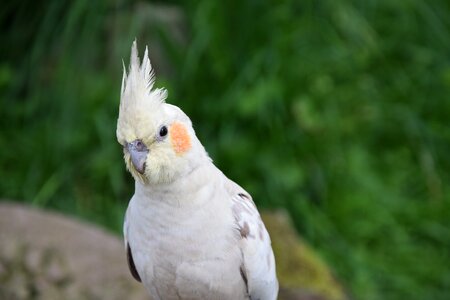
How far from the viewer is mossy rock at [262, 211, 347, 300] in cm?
397

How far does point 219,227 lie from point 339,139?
9.24 ft

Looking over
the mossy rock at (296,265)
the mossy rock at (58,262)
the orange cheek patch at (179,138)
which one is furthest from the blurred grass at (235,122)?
the orange cheek patch at (179,138)

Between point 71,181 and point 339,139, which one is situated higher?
point 339,139

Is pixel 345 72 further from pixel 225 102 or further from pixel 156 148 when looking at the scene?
pixel 156 148

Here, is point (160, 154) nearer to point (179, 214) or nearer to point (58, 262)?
point (179, 214)

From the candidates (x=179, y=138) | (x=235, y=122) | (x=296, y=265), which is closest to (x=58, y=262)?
(x=296, y=265)

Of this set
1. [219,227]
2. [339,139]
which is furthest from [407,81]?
[219,227]

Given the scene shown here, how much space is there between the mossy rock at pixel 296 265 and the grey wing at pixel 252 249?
4.60 ft

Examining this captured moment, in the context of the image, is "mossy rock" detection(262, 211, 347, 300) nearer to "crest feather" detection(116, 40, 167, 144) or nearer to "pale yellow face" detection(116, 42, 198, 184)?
"pale yellow face" detection(116, 42, 198, 184)

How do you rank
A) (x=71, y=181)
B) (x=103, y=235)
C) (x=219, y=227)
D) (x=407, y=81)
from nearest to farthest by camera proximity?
(x=219, y=227) < (x=103, y=235) < (x=71, y=181) < (x=407, y=81)

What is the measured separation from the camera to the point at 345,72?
17.1 feet

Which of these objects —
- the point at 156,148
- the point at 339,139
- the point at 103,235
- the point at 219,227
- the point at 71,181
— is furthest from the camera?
the point at 339,139

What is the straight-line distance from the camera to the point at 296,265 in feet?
13.4

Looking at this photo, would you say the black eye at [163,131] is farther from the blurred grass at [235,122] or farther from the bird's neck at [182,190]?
the blurred grass at [235,122]
